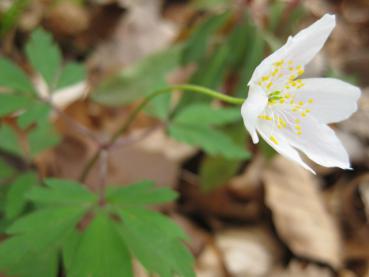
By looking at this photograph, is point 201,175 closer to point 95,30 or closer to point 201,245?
point 201,245

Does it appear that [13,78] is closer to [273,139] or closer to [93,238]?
[93,238]

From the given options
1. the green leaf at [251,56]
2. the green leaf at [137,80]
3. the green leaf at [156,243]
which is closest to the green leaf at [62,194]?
the green leaf at [156,243]

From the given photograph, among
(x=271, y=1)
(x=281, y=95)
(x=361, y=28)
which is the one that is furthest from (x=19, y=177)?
(x=361, y=28)

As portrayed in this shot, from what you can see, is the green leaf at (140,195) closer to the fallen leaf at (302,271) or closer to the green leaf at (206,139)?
the green leaf at (206,139)

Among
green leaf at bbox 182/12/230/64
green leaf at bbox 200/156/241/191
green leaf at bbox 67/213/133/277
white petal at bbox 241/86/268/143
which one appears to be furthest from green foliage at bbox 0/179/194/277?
green leaf at bbox 182/12/230/64

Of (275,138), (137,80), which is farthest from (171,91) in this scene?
(137,80)
